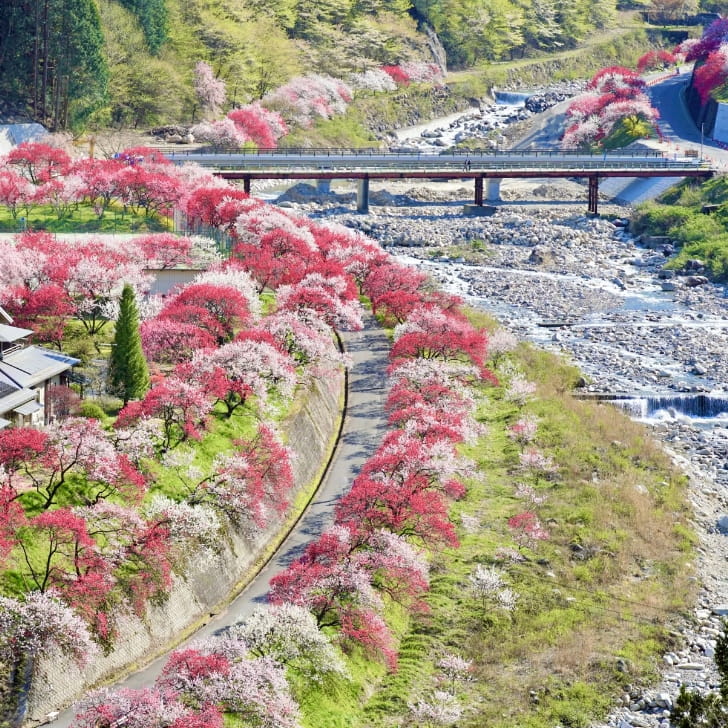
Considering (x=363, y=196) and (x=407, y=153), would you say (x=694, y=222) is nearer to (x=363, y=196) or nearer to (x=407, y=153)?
(x=363, y=196)

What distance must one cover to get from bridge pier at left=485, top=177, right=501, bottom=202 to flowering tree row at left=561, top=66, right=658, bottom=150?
19.7 m

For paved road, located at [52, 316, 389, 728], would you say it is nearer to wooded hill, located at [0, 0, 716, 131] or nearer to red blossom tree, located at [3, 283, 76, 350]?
red blossom tree, located at [3, 283, 76, 350]

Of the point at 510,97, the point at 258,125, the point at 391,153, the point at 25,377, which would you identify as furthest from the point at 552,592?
the point at 510,97

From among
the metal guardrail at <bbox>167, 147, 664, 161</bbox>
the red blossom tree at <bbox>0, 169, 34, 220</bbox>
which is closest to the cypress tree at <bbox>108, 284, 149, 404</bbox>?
the red blossom tree at <bbox>0, 169, 34, 220</bbox>

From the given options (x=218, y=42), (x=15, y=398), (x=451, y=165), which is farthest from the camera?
(x=218, y=42)

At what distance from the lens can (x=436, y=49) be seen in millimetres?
162750

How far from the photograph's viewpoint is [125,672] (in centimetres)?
3484

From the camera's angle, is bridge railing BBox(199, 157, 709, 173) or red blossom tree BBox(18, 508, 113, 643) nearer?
red blossom tree BBox(18, 508, 113, 643)

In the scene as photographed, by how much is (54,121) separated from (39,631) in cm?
7545

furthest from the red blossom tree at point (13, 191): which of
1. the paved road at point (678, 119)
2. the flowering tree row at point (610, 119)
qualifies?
the flowering tree row at point (610, 119)

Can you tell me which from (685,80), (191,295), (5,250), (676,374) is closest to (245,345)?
(191,295)

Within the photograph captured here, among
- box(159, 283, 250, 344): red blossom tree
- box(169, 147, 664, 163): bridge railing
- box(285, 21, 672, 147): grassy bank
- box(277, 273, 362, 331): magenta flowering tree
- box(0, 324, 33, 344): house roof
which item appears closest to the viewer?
box(0, 324, 33, 344): house roof

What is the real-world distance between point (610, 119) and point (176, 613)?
10462 centimetres

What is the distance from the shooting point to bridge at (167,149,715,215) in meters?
105
